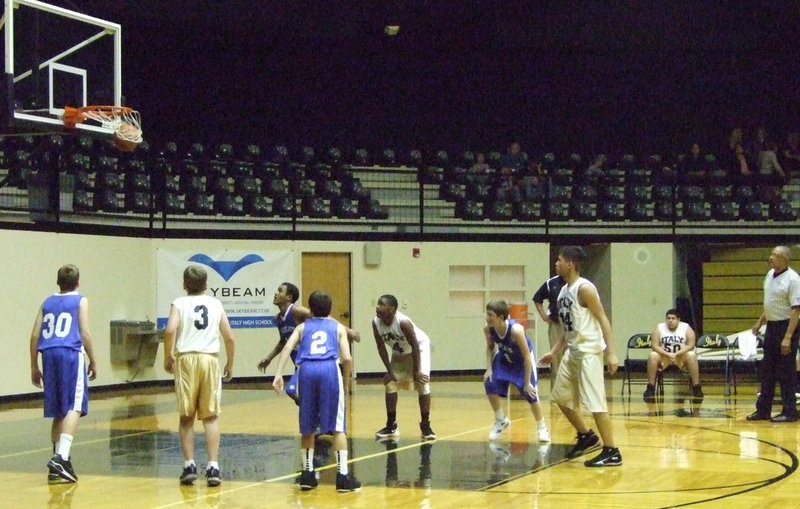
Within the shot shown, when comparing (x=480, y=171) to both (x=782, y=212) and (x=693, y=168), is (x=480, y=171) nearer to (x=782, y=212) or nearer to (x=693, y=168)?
(x=693, y=168)

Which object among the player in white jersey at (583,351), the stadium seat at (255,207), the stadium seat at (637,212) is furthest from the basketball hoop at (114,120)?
the stadium seat at (637,212)

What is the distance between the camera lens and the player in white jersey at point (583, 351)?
9312 mm

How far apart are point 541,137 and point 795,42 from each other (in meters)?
6.49

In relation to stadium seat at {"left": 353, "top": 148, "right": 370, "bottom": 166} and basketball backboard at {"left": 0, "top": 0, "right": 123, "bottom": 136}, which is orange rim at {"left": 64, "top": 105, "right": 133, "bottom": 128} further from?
stadium seat at {"left": 353, "top": 148, "right": 370, "bottom": 166}

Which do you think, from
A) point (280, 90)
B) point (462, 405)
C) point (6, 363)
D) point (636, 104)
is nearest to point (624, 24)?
point (636, 104)

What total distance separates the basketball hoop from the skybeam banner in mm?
7135

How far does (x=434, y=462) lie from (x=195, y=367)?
7.79 feet

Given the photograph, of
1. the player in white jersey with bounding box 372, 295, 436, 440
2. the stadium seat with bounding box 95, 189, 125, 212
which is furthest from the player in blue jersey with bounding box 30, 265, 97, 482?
the stadium seat with bounding box 95, 189, 125, 212

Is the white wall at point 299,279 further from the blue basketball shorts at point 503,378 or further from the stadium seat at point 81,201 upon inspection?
the blue basketball shorts at point 503,378

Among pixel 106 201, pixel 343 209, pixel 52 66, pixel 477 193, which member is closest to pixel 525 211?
pixel 477 193

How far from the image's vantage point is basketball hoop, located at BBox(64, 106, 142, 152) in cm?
1187

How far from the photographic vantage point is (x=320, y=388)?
27.5 ft

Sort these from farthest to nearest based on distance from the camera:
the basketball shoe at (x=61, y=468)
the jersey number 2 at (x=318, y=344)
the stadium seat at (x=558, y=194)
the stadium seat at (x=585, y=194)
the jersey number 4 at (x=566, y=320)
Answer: the stadium seat at (x=585, y=194) → the stadium seat at (x=558, y=194) → the jersey number 4 at (x=566, y=320) → the basketball shoe at (x=61, y=468) → the jersey number 2 at (x=318, y=344)

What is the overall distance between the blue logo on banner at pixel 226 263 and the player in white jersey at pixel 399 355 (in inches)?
365
